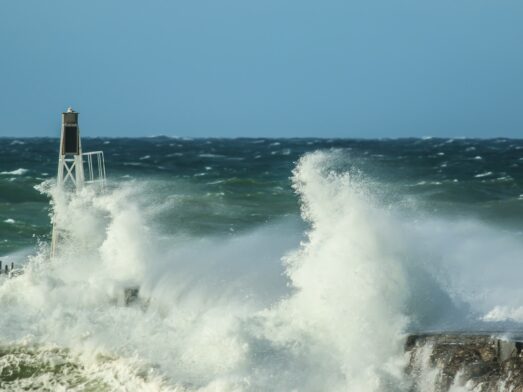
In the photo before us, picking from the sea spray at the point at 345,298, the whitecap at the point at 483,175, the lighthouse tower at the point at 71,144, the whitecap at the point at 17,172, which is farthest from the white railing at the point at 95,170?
the whitecap at the point at 483,175

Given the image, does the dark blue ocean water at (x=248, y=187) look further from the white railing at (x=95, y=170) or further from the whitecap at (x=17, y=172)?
the white railing at (x=95, y=170)

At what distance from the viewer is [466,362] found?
12.7 metres

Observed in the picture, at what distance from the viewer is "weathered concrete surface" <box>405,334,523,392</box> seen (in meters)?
12.2

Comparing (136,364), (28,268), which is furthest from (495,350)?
(28,268)

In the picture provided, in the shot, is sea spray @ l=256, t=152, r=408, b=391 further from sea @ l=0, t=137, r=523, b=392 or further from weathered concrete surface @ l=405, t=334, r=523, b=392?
weathered concrete surface @ l=405, t=334, r=523, b=392

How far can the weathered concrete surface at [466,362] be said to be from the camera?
40.1 feet

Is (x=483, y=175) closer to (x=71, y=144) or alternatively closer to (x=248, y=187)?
(x=248, y=187)

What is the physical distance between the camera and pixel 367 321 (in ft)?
47.3

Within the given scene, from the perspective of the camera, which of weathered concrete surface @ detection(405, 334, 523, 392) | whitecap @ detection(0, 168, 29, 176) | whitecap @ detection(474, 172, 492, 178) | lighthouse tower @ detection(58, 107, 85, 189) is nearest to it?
weathered concrete surface @ detection(405, 334, 523, 392)

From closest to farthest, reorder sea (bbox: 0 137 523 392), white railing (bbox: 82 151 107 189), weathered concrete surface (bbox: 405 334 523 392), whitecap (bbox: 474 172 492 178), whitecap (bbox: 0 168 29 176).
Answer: weathered concrete surface (bbox: 405 334 523 392), sea (bbox: 0 137 523 392), white railing (bbox: 82 151 107 189), whitecap (bbox: 474 172 492 178), whitecap (bbox: 0 168 29 176)

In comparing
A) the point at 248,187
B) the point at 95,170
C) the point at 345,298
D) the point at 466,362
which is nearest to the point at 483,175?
A: the point at 248,187

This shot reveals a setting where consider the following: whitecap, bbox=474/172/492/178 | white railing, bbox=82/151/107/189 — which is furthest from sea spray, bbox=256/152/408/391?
whitecap, bbox=474/172/492/178

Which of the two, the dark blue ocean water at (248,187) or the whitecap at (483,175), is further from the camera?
the whitecap at (483,175)

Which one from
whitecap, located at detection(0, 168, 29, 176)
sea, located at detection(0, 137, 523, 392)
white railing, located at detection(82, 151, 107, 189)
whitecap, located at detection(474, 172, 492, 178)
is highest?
white railing, located at detection(82, 151, 107, 189)
